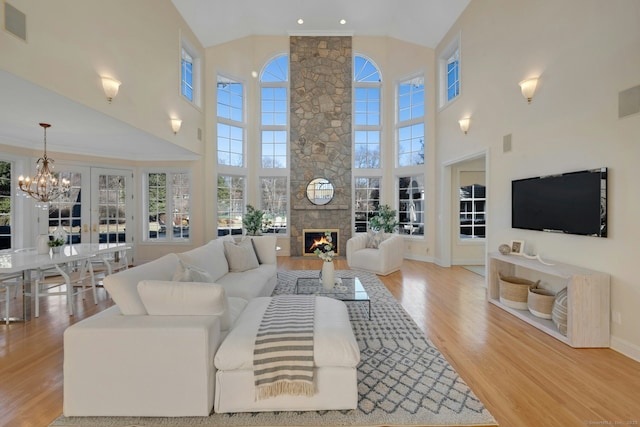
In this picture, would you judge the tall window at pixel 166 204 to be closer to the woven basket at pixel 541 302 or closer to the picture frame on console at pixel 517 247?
the picture frame on console at pixel 517 247

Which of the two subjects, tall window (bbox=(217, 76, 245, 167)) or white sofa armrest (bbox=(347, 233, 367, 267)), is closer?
white sofa armrest (bbox=(347, 233, 367, 267))

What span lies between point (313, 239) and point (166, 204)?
11.6 ft

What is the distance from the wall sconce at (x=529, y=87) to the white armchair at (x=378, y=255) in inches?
122

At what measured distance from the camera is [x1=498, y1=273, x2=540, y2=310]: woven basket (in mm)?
3672

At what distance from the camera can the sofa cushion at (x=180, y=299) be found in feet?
6.59

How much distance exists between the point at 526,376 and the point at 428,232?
4718mm

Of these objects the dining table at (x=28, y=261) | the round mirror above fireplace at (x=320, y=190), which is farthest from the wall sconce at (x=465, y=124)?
the dining table at (x=28, y=261)

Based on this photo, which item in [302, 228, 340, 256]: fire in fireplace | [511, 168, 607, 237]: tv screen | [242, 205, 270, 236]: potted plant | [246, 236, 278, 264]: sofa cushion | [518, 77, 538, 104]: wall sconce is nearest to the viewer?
[511, 168, 607, 237]: tv screen

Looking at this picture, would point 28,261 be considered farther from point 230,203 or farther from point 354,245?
point 354,245

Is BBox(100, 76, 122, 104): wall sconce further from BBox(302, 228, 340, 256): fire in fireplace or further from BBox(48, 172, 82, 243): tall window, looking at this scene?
BBox(302, 228, 340, 256): fire in fireplace

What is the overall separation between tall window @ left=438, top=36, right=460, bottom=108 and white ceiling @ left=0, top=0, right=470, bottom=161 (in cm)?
43

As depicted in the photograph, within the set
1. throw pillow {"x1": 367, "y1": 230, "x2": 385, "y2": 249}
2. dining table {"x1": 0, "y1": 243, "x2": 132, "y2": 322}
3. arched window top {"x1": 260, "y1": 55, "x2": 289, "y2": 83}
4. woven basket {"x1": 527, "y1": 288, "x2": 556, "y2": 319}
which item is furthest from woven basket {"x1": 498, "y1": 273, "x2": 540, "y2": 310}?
arched window top {"x1": 260, "y1": 55, "x2": 289, "y2": 83}

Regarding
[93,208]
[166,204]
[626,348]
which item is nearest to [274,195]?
[166,204]

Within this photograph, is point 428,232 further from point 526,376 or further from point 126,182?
point 126,182
